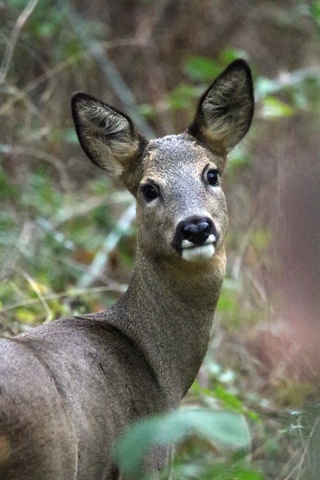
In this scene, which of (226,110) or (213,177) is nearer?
(213,177)

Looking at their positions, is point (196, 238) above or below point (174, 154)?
below

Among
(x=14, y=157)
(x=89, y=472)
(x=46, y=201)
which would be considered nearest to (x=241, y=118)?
(x=89, y=472)

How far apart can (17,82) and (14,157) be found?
726 mm

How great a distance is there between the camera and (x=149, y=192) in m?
5.37

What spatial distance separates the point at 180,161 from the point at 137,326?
889 mm

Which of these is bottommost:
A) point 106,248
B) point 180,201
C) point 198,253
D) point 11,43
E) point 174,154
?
point 106,248

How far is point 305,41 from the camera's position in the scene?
13.6 m

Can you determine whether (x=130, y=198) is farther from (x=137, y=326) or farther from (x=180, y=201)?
(x=180, y=201)

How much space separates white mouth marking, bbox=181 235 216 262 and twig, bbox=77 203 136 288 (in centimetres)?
312

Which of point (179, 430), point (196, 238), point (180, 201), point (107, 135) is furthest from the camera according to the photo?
point (107, 135)

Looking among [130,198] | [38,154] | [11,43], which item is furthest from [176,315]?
[130,198]

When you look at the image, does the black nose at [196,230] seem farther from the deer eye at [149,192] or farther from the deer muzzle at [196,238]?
the deer eye at [149,192]

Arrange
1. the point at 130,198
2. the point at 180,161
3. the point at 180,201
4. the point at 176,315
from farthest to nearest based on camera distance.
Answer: the point at 130,198 → the point at 180,161 → the point at 176,315 → the point at 180,201

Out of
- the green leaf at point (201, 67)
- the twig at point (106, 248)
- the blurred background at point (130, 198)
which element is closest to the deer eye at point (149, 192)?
the blurred background at point (130, 198)
